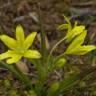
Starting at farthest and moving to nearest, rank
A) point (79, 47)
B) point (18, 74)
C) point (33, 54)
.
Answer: point (18, 74) < point (79, 47) < point (33, 54)

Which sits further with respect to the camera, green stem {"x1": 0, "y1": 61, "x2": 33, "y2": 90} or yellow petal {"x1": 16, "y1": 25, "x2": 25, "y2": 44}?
green stem {"x1": 0, "y1": 61, "x2": 33, "y2": 90}

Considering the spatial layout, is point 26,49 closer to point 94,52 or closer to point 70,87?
point 70,87

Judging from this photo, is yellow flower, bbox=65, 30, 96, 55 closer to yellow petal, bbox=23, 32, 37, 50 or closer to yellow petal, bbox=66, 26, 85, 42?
yellow petal, bbox=66, 26, 85, 42

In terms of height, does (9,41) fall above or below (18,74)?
above

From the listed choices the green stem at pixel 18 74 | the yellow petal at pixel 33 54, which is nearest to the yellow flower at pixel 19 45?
the yellow petal at pixel 33 54

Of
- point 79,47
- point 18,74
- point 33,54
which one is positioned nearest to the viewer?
point 33,54

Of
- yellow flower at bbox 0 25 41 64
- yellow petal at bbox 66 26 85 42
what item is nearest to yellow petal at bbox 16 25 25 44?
yellow flower at bbox 0 25 41 64

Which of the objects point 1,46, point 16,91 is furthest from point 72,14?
point 16,91

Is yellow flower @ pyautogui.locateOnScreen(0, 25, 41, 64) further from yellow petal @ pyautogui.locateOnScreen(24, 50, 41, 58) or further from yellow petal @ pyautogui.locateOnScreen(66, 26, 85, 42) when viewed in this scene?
yellow petal @ pyautogui.locateOnScreen(66, 26, 85, 42)

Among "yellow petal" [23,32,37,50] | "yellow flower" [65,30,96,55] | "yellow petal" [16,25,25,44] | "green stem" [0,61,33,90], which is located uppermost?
"yellow petal" [16,25,25,44]

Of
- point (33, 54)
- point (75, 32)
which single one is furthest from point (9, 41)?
point (75, 32)

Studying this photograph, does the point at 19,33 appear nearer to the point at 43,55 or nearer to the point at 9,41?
the point at 9,41

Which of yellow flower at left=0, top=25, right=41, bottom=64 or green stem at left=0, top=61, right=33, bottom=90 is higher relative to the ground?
yellow flower at left=0, top=25, right=41, bottom=64
